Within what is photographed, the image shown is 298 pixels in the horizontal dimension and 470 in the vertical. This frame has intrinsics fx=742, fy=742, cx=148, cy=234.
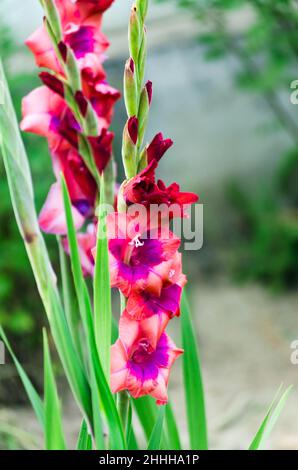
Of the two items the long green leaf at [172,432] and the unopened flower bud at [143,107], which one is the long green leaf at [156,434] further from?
the unopened flower bud at [143,107]

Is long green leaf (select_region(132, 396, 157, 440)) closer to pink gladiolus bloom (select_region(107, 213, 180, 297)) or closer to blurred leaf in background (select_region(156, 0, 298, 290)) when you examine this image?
pink gladiolus bloom (select_region(107, 213, 180, 297))

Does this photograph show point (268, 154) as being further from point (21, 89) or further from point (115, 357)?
point (115, 357)

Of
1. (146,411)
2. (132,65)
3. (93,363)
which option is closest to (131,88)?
(132,65)

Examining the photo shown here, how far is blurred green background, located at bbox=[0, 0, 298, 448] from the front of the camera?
2143 millimetres

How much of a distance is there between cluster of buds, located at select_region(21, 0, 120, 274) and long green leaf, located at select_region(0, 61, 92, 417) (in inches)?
1.9

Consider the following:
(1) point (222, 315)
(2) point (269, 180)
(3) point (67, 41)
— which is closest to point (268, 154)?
(2) point (269, 180)

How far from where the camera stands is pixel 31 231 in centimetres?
65

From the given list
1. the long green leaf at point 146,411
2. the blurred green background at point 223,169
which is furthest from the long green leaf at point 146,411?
the blurred green background at point 223,169

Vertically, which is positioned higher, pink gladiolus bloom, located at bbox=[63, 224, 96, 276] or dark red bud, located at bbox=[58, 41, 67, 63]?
dark red bud, located at bbox=[58, 41, 67, 63]

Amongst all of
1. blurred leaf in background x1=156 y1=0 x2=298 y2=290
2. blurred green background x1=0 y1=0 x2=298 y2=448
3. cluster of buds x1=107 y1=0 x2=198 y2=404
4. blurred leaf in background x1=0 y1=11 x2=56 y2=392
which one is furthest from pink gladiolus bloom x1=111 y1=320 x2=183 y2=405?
blurred leaf in background x1=156 y1=0 x2=298 y2=290

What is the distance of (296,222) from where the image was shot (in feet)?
11.6

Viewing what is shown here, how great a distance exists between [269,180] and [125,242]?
12.1 feet

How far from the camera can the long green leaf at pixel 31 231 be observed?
0.63m

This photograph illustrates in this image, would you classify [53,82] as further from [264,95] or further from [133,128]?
[264,95]
